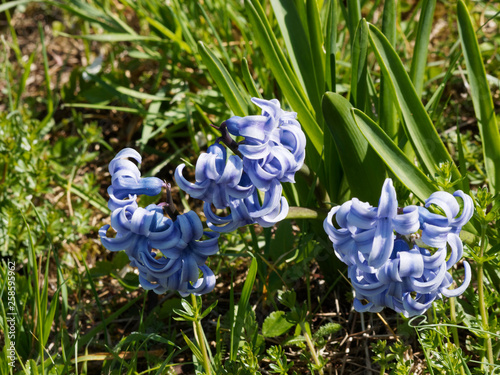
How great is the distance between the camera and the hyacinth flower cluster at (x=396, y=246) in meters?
1.30

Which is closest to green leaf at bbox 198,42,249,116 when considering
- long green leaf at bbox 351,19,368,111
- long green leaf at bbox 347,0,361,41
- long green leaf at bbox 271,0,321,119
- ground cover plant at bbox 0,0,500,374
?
ground cover plant at bbox 0,0,500,374

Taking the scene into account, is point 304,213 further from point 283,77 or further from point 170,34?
point 170,34

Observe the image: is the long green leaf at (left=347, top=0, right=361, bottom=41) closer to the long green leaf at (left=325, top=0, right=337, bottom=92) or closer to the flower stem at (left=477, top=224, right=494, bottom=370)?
the long green leaf at (left=325, top=0, right=337, bottom=92)

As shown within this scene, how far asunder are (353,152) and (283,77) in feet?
1.31

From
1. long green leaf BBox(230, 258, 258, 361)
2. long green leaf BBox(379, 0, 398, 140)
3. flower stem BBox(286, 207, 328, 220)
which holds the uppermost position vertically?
long green leaf BBox(379, 0, 398, 140)

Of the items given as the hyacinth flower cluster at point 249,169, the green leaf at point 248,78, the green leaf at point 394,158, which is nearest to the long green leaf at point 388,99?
the green leaf at point 394,158

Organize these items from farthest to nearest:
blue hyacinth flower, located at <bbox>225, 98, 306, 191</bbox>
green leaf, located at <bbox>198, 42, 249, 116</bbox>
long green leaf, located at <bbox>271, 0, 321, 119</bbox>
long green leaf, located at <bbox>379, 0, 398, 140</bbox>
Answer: long green leaf, located at <bbox>271, 0, 321, 119</bbox> < long green leaf, located at <bbox>379, 0, 398, 140</bbox> < green leaf, located at <bbox>198, 42, 249, 116</bbox> < blue hyacinth flower, located at <bbox>225, 98, 306, 191</bbox>

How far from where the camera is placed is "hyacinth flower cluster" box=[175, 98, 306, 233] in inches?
55.0

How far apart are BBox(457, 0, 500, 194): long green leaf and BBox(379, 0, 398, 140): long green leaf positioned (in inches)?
9.9

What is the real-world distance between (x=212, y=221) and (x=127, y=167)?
0.27 meters

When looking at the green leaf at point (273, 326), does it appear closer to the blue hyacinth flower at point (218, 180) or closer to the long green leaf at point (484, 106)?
the blue hyacinth flower at point (218, 180)

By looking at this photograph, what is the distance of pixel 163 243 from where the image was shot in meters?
1.40

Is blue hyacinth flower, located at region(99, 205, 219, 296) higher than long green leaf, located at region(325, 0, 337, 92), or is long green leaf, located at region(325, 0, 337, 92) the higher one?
long green leaf, located at region(325, 0, 337, 92)

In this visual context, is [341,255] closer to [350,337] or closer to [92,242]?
[350,337]
